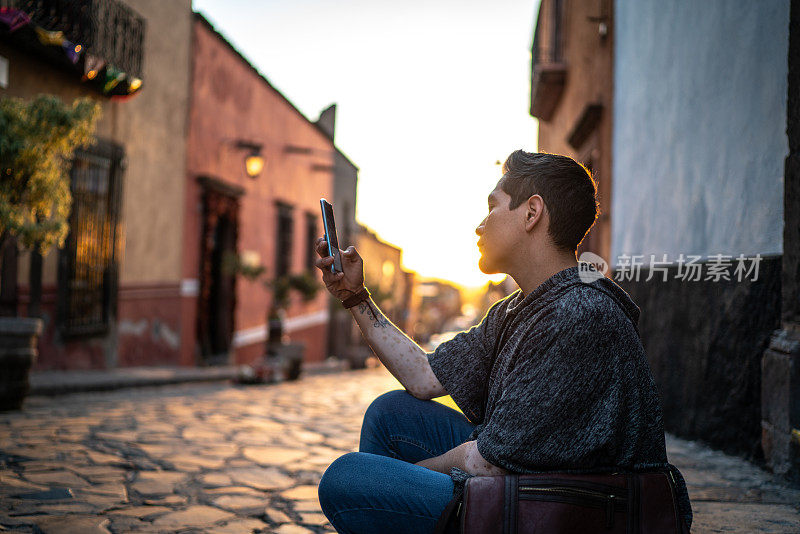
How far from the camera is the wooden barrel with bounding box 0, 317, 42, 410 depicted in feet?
15.6

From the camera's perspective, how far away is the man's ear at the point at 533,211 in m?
1.66

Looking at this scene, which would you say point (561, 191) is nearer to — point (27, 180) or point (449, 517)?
point (449, 517)

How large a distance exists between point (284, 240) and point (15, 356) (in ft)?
37.9

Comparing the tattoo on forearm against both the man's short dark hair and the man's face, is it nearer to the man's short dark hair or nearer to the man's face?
the man's face

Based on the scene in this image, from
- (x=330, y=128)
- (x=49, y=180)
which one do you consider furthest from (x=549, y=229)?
(x=330, y=128)

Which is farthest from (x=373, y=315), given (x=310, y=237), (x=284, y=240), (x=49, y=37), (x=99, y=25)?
(x=310, y=237)

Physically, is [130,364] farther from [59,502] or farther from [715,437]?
[715,437]

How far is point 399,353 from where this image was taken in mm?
2096

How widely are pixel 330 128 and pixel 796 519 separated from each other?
20612 millimetres

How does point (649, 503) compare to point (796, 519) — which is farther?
point (796, 519)

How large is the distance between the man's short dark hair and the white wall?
79.8 inches

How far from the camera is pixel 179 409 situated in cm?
541

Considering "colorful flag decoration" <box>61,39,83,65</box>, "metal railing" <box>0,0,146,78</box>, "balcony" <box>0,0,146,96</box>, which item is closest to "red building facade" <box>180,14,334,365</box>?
"metal railing" <box>0,0,146,78</box>

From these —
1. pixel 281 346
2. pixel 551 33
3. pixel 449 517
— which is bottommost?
pixel 281 346
